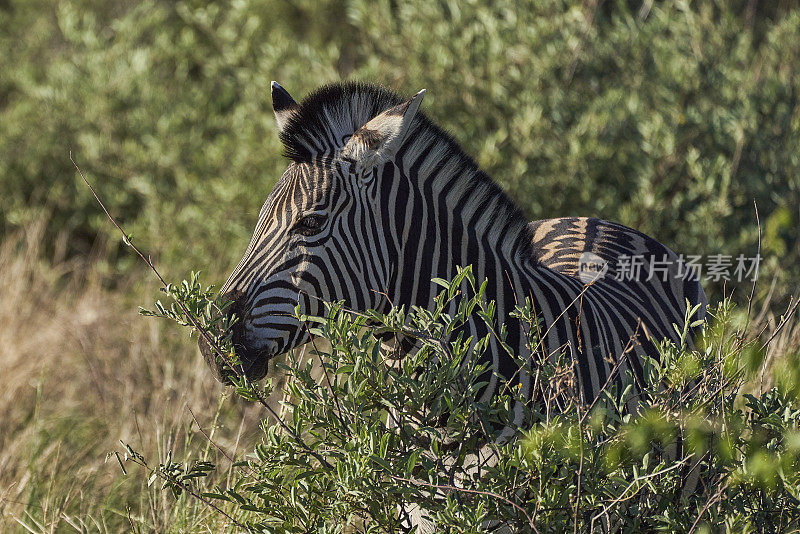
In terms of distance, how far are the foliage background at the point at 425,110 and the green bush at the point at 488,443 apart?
2134 mm

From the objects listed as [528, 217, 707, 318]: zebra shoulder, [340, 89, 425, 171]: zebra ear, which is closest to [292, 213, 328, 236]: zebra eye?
[340, 89, 425, 171]: zebra ear

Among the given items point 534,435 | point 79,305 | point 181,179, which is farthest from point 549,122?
point 534,435

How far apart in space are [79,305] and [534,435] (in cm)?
483

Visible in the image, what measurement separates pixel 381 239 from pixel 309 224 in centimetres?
23

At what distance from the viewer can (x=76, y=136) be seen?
8.15 m

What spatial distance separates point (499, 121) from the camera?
6.38 meters

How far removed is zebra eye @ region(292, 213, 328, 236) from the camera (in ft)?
8.20

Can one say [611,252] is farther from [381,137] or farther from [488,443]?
[488,443]

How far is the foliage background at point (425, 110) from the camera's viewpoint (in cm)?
550

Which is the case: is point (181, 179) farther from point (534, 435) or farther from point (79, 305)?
point (534, 435)

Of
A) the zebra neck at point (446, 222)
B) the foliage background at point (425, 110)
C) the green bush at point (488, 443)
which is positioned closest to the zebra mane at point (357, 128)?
the zebra neck at point (446, 222)

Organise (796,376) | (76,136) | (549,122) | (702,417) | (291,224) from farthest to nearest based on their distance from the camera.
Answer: (76,136)
(549,122)
(291,224)
(702,417)
(796,376)

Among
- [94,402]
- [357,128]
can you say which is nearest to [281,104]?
[357,128]

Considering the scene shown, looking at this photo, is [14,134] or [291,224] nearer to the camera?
[291,224]
